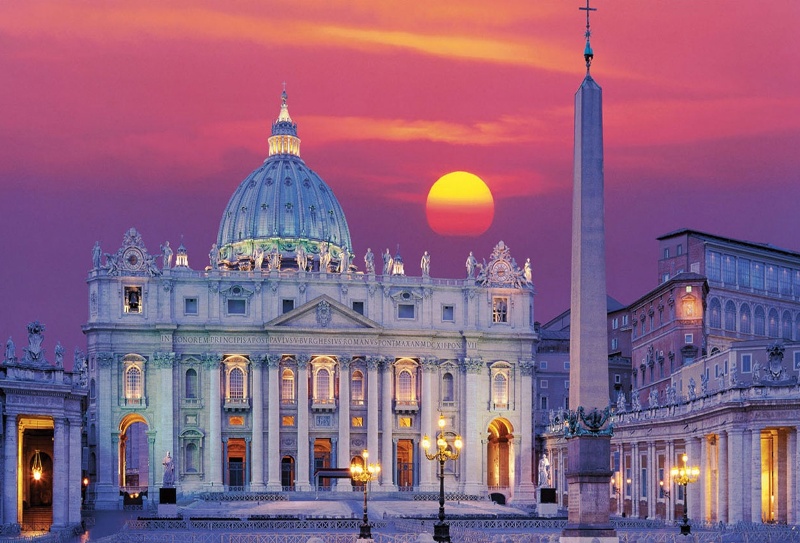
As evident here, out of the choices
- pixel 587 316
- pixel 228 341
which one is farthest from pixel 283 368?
pixel 587 316

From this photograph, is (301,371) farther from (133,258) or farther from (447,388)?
(133,258)

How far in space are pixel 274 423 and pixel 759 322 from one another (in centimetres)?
3995

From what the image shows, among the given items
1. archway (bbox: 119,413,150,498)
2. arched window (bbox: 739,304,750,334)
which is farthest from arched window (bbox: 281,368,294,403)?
→ arched window (bbox: 739,304,750,334)

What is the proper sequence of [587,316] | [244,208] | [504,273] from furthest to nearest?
[244,208] < [504,273] < [587,316]

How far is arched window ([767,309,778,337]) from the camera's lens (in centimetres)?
12706

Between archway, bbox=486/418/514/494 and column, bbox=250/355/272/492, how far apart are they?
20439 millimetres

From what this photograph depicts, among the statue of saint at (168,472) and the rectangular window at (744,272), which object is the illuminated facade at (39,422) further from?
the rectangular window at (744,272)

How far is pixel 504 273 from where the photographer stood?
143 meters

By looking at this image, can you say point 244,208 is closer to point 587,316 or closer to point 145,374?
point 145,374

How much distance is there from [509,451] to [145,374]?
32.1 m

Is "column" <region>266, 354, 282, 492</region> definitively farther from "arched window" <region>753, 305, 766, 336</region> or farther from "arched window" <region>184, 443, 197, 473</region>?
"arched window" <region>753, 305, 766, 336</region>

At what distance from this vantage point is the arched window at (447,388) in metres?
140

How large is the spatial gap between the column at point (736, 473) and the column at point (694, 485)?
917cm

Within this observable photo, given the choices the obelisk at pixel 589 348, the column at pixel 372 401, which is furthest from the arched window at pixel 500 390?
the obelisk at pixel 589 348
